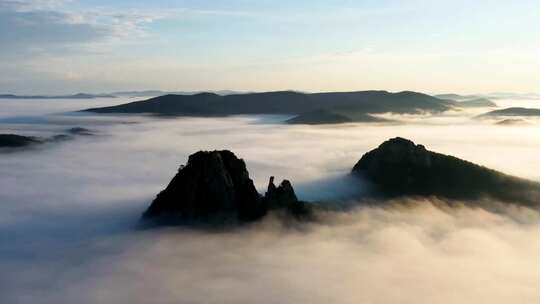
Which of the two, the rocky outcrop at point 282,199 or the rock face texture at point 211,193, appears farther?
the rocky outcrop at point 282,199

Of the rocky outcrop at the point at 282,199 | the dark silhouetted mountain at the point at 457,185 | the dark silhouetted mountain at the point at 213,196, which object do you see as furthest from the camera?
the dark silhouetted mountain at the point at 457,185

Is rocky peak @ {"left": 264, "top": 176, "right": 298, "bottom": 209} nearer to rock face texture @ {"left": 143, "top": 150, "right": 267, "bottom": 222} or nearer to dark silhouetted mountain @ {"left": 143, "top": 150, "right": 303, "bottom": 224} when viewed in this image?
dark silhouetted mountain @ {"left": 143, "top": 150, "right": 303, "bottom": 224}

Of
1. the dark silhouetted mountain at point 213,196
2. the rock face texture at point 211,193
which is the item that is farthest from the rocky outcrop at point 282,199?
the rock face texture at point 211,193

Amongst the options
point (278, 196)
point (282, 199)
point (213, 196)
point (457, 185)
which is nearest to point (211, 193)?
point (213, 196)

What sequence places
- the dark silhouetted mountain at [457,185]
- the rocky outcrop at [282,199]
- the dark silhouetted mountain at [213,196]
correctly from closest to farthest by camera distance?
the dark silhouetted mountain at [213,196] → the rocky outcrop at [282,199] → the dark silhouetted mountain at [457,185]

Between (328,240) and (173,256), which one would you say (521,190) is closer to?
(328,240)

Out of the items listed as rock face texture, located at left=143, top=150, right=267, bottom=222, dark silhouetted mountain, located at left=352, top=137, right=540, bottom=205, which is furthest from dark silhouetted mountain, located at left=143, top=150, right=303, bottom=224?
dark silhouetted mountain, located at left=352, top=137, right=540, bottom=205

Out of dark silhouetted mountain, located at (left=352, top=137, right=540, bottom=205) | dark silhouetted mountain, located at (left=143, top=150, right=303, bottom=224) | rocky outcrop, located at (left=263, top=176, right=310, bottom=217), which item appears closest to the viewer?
dark silhouetted mountain, located at (left=143, top=150, right=303, bottom=224)

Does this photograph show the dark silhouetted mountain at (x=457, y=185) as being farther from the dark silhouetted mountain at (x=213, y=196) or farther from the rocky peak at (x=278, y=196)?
the dark silhouetted mountain at (x=213, y=196)
